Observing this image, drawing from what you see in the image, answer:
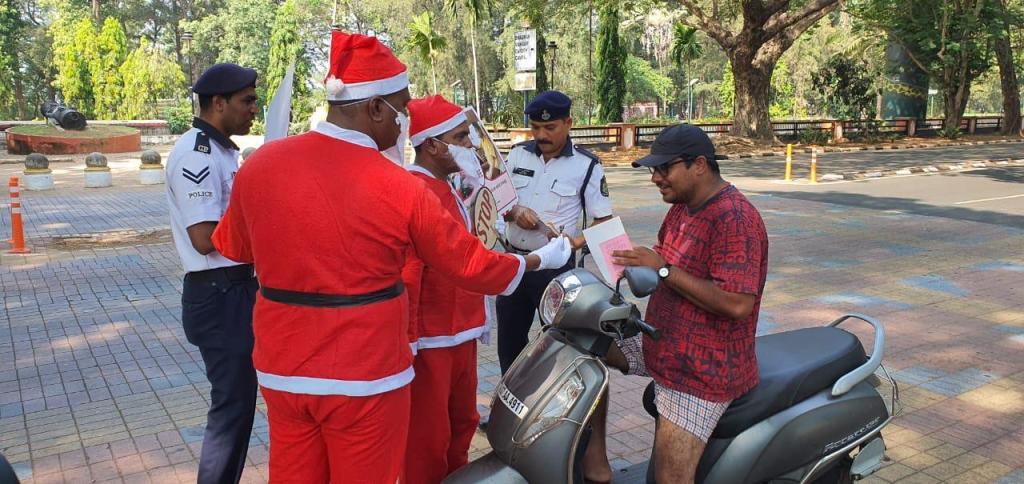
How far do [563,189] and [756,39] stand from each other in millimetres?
24100

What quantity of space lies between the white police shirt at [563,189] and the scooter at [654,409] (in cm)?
134

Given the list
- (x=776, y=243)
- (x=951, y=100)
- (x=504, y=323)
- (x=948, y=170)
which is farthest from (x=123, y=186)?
(x=951, y=100)

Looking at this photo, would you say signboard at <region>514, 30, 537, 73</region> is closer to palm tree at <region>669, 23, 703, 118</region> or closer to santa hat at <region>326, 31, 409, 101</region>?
palm tree at <region>669, 23, 703, 118</region>

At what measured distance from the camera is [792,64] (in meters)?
55.7

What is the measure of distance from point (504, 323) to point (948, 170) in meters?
18.8

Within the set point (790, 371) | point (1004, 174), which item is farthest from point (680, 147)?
point (1004, 174)

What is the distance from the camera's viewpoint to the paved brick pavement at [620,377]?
400 cm

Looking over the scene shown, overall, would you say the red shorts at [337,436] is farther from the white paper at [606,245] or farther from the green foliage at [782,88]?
the green foliage at [782,88]

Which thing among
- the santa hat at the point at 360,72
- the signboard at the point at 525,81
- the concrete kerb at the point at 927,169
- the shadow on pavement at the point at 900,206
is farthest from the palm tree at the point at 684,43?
the santa hat at the point at 360,72

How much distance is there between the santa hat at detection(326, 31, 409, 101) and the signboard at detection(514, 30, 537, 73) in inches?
807

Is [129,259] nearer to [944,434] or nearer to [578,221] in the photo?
[578,221]

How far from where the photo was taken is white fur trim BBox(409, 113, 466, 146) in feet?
9.98

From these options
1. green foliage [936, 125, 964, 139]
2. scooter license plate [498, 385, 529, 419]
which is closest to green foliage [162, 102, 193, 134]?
green foliage [936, 125, 964, 139]

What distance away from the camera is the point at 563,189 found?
406 cm
